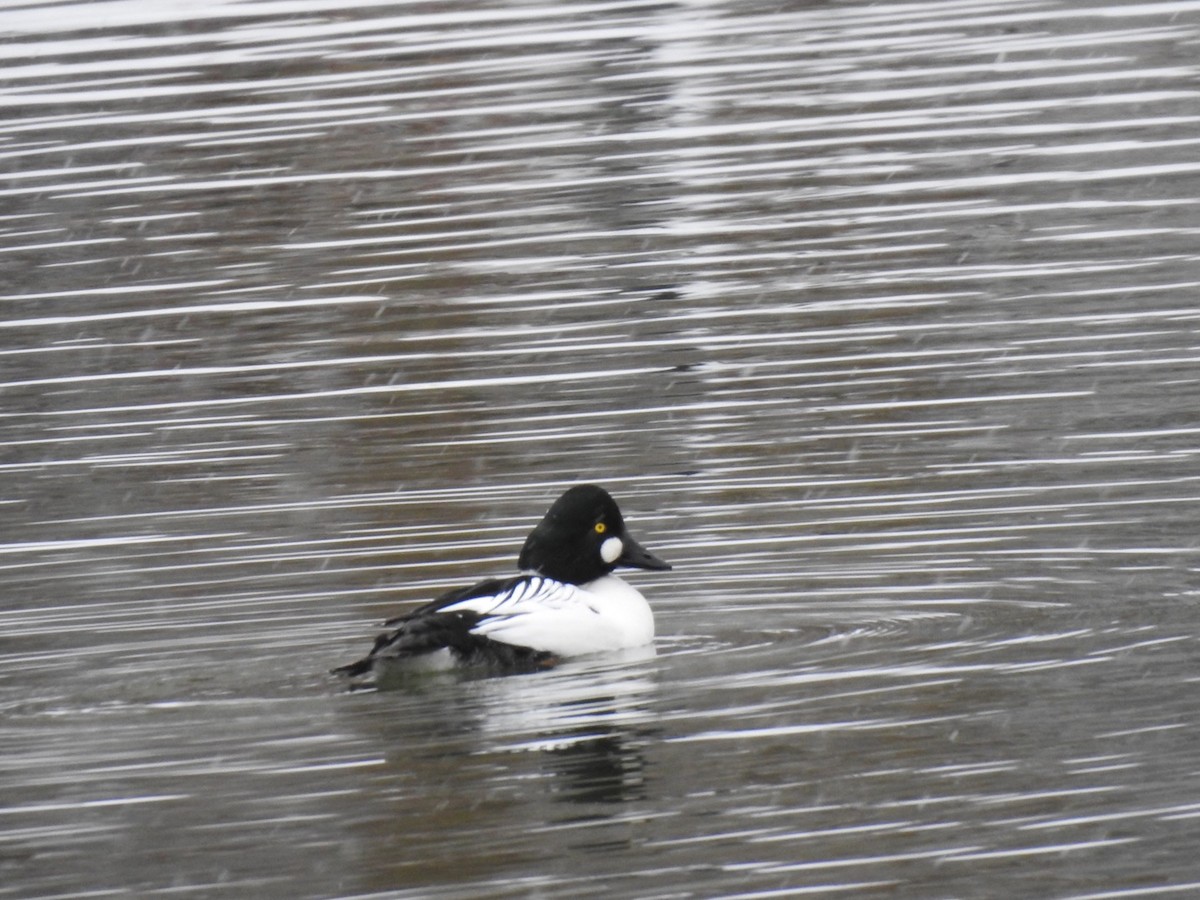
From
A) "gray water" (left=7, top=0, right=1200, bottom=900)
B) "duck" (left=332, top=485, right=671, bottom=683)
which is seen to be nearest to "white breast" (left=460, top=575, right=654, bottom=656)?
"duck" (left=332, top=485, right=671, bottom=683)

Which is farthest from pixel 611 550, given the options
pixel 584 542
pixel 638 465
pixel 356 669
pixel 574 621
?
pixel 638 465

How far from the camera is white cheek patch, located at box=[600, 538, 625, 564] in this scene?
35.1 ft

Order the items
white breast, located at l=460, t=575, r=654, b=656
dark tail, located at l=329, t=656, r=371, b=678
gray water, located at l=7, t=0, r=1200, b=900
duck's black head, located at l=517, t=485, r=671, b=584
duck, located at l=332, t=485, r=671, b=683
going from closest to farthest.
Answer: gray water, located at l=7, t=0, r=1200, b=900 → dark tail, located at l=329, t=656, r=371, b=678 → duck, located at l=332, t=485, r=671, b=683 → white breast, located at l=460, t=575, r=654, b=656 → duck's black head, located at l=517, t=485, r=671, b=584

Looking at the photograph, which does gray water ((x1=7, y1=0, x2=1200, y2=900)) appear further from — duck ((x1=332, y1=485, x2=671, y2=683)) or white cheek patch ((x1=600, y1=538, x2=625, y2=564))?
white cheek patch ((x1=600, y1=538, x2=625, y2=564))

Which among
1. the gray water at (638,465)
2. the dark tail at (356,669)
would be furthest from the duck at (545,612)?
the gray water at (638,465)

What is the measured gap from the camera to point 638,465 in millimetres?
12945

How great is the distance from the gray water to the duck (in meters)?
0.14

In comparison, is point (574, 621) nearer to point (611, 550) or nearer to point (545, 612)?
point (545, 612)

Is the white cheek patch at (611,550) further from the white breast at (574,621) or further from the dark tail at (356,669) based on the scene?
the dark tail at (356,669)

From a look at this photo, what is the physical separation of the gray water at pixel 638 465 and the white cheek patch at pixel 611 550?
0.36 metres

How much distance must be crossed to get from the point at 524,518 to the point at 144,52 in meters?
19.9

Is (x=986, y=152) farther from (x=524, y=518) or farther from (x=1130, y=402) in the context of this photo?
(x=524, y=518)

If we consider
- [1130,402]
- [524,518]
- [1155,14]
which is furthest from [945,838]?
[1155,14]

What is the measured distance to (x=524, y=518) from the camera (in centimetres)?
1217
